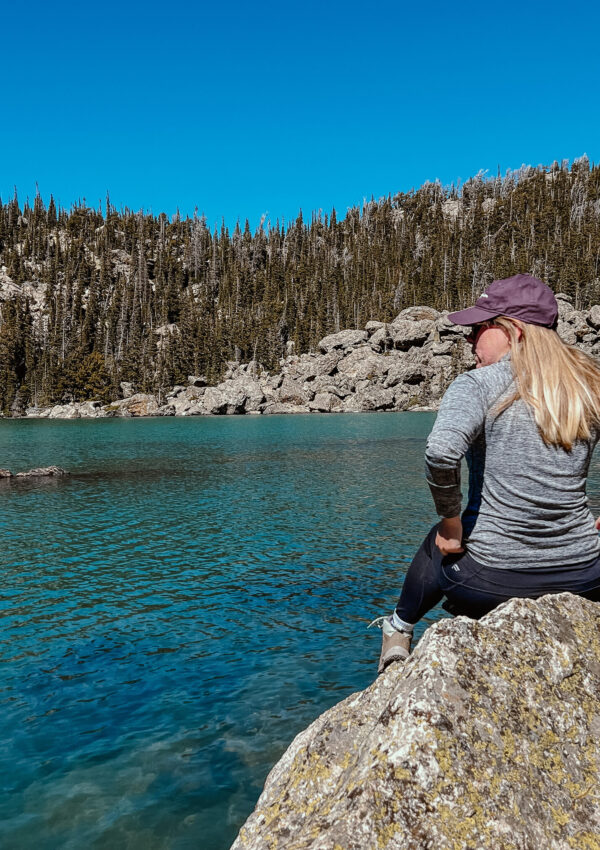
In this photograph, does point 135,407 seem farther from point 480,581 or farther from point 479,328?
point 480,581

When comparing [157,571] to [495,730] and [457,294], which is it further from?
[457,294]

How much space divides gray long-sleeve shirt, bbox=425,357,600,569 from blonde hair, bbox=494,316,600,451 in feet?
0.21

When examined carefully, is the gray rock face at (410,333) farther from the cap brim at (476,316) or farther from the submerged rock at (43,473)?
the cap brim at (476,316)

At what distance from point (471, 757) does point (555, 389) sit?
212 cm

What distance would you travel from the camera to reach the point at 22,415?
411ft

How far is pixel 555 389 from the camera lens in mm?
3838

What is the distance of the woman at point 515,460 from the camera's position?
3861mm

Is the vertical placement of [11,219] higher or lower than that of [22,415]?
higher

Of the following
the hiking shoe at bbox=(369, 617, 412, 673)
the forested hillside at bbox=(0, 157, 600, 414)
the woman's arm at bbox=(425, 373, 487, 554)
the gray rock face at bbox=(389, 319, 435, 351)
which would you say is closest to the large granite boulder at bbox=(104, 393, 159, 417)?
the forested hillside at bbox=(0, 157, 600, 414)

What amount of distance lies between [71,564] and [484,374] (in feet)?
46.0

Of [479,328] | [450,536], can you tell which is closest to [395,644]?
[450,536]

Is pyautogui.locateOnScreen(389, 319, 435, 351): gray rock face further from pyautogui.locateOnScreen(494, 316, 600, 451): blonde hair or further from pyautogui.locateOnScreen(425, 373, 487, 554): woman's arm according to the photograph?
pyautogui.locateOnScreen(425, 373, 487, 554): woman's arm

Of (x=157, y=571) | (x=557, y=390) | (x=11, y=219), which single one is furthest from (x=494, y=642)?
(x=11, y=219)

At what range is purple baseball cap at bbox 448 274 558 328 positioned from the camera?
4.08 m
